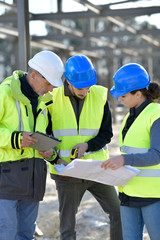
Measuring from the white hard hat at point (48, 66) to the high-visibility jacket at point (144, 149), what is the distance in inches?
33.7

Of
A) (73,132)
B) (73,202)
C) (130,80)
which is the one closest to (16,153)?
(73,132)

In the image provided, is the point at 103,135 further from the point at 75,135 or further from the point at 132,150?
the point at 132,150

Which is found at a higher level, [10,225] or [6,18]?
[6,18]

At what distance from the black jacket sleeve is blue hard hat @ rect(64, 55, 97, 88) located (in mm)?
400

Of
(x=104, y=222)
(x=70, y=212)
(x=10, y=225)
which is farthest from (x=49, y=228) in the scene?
A: (x=10, y=225)

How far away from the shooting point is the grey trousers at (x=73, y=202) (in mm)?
3764

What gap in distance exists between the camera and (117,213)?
12.7 ft

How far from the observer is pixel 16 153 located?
3.39m

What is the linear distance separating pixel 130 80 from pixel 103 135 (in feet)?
3.02

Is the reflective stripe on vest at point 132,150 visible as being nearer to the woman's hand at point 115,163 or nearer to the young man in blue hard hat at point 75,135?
the woman's hand at point 115,163

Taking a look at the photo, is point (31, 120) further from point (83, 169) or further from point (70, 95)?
point (83, 169)

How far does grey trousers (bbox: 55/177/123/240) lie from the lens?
12.3ft

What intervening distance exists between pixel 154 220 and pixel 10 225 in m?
1.18

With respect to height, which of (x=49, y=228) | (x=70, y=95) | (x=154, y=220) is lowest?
(x=49, y=228)
